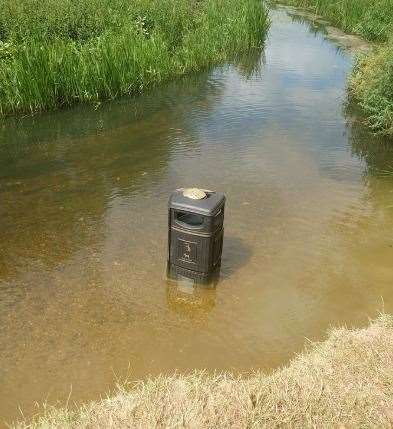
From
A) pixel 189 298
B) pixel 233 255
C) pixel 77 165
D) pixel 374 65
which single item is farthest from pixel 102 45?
pixel 189 298

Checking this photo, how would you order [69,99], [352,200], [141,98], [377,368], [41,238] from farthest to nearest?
[141,98], [69,99], [352,200], [41,238], [377,368]

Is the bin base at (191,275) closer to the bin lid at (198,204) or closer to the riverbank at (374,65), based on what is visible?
the bin lid at (198,204)

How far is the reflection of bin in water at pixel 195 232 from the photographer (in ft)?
15.1

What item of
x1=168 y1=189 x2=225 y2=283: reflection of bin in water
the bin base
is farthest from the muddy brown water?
x1=168 y1=189 x2=225 y2=283: reflection of bin in water

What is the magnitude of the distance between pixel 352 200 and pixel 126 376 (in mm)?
4504

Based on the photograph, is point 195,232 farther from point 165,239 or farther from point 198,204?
point 165,239

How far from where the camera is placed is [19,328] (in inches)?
174

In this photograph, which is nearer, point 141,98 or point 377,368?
point 377,368

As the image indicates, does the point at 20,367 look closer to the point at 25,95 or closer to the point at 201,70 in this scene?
the point at 25,95

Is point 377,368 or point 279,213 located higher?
point 377,368

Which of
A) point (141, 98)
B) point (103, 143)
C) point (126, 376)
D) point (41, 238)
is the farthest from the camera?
point (141, 98)

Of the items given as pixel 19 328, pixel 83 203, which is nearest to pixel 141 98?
pixel 83 203

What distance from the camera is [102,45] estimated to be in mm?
10336

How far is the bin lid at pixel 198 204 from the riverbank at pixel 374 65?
587 centimetres
